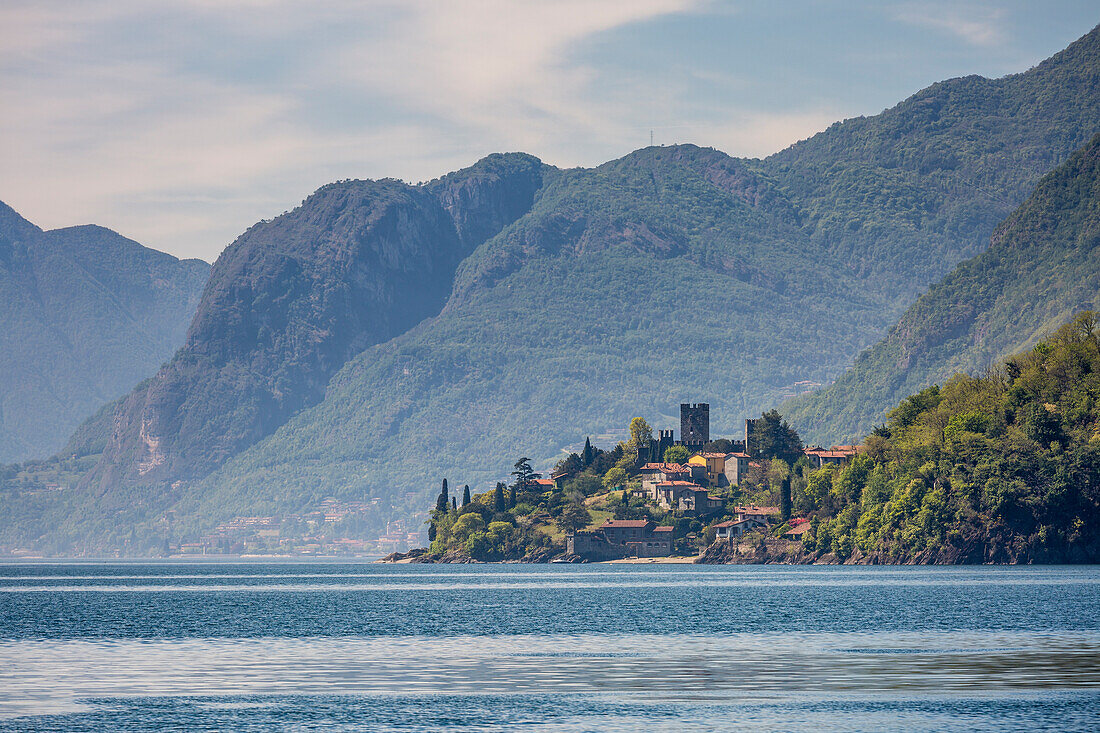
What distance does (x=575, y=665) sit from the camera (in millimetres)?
79375

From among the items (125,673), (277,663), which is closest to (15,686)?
(125,673)

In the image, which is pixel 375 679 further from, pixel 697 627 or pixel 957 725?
pixel 697 627

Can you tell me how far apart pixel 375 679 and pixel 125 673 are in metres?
13.2

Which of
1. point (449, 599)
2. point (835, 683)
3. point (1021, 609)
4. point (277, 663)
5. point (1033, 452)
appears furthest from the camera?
point (1033, 452)

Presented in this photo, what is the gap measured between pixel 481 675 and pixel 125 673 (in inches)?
694

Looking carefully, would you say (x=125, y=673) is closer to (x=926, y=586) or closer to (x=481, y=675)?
(x=481, y=675)

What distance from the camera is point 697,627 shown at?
105938mm

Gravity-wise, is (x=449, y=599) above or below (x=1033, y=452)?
below

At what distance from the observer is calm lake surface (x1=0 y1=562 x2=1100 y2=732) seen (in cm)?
6056

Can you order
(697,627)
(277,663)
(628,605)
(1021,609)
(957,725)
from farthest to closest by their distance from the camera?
(628,605) → (1021,609) → (697,627) → (277,663) → (957,725)

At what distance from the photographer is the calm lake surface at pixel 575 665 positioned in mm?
60562

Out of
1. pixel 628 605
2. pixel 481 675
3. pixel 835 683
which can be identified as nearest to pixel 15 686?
pixel 481 675

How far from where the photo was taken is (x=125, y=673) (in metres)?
77.3

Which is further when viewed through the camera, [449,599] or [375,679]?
[449,599]
